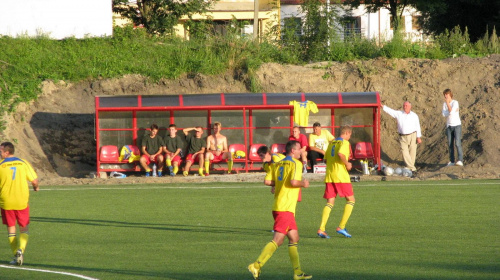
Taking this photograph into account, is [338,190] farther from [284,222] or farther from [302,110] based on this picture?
[302,110]

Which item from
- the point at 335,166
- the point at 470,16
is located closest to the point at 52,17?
the point at 470,16

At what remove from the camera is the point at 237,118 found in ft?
91.1

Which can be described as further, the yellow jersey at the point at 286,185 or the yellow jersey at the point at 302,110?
the yellow jersey at the point at 302,110

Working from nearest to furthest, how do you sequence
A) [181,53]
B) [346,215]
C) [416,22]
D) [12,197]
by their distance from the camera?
[12,197] → [346,215] → [181,53] → [416,22]

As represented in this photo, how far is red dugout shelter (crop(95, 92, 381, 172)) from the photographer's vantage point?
85.6ft

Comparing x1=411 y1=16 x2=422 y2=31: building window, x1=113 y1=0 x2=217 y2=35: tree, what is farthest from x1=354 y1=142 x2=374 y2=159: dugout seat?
x1=411 y1=16 x2=422 y2=31: building window

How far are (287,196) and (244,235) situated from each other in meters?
3.55

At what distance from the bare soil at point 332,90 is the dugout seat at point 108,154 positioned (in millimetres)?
1093

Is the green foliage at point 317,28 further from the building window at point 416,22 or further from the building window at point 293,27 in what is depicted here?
the building window at point 416,22

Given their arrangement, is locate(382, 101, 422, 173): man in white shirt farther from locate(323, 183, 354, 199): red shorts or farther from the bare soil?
locate(323, 183, 354, 199): red shorts

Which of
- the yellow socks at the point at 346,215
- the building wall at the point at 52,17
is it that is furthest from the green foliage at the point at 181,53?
the yellow socks at the point at 346,215

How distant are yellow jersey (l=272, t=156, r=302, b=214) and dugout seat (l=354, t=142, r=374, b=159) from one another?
666 inches

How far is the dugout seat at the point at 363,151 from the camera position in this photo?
26391 millimetres

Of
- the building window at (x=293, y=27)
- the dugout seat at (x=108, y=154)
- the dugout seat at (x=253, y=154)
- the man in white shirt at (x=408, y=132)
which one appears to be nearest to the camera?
the man in white shirt at (x=408, y=132)
